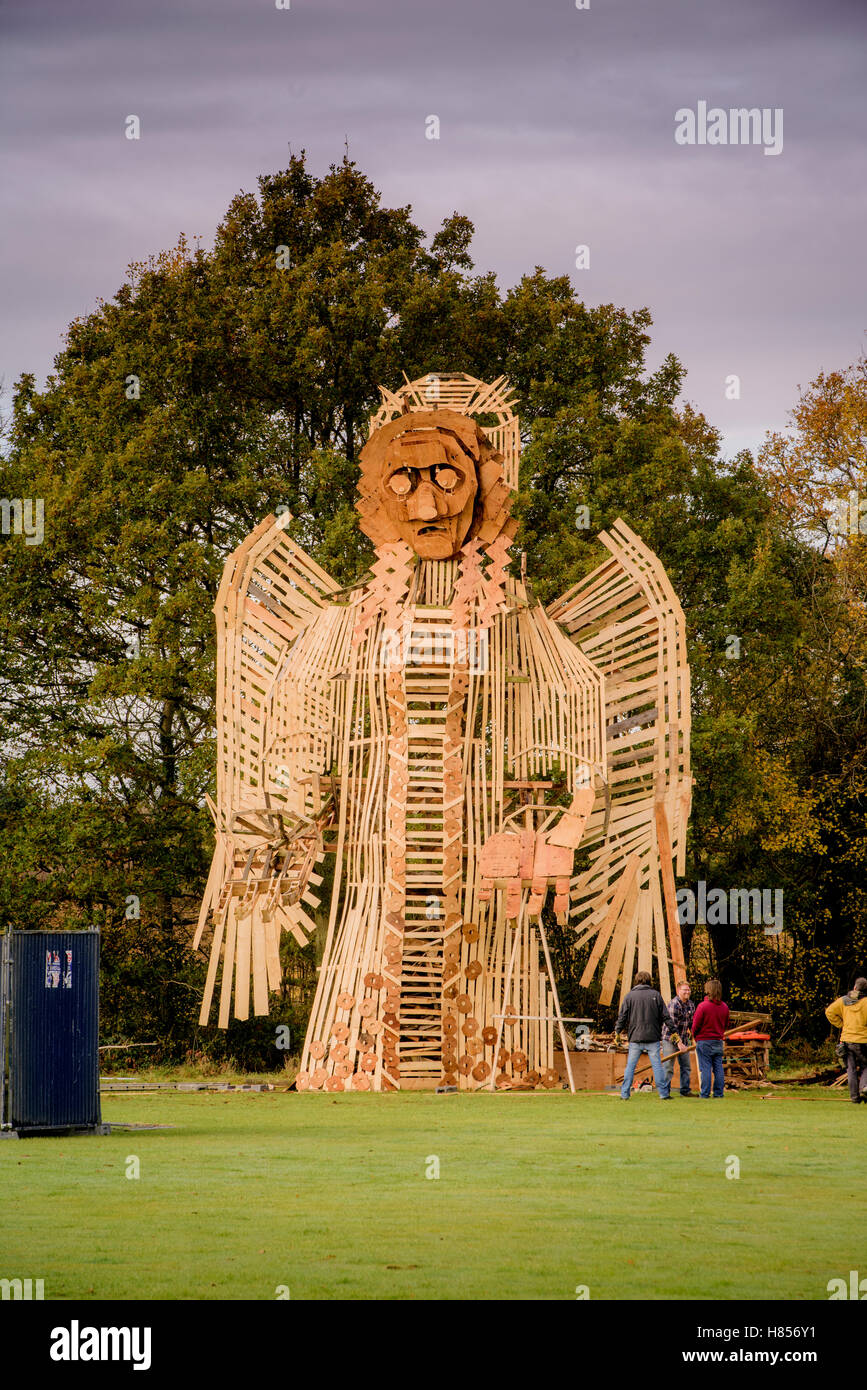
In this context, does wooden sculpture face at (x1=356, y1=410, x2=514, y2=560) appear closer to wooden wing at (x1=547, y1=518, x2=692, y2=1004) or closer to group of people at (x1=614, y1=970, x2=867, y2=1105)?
wooden wing at (x1=547, y1=518, x2=692, y2=1004)

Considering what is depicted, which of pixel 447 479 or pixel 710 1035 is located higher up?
pixel 447 479

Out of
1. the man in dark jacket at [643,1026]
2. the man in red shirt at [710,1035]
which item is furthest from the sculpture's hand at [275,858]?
the man in red shirt at [710,1035]

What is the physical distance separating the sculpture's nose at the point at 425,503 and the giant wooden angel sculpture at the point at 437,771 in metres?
0.04

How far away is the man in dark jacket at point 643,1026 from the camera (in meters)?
21.1

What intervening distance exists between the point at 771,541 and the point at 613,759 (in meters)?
12.1

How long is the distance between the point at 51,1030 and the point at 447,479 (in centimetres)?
1012

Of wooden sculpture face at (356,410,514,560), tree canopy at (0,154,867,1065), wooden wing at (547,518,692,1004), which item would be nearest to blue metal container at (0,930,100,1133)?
wooden wing at (547,518,692,1004)

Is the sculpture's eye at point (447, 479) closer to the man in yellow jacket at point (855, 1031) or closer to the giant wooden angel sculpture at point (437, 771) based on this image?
the giant wooden angel sculpture at point (437, 771)

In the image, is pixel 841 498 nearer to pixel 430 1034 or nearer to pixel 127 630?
pixel 127 630

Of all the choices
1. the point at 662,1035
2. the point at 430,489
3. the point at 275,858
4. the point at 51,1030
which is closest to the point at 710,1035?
the point at 662,1035

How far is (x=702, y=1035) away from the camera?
21797 millimetres

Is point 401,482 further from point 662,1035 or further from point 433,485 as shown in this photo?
point 662,1035
